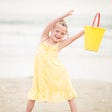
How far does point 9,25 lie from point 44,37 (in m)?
0.50

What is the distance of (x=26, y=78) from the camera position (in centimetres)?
276

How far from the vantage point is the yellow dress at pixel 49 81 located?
2.26m

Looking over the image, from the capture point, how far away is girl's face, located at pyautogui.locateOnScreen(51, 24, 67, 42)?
7.50ft

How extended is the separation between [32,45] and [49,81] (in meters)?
0.55

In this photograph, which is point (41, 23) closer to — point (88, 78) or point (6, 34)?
point (6, 34)

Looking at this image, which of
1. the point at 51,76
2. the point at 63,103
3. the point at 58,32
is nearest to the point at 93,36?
the point at 58,32

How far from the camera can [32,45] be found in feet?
9.06

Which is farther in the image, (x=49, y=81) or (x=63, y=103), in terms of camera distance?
(x=63, y=103)

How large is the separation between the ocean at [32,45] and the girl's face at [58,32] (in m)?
A: 0.45

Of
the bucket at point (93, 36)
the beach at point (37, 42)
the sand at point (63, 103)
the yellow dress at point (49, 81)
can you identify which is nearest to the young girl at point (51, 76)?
the yellow dress at point (49, 81)

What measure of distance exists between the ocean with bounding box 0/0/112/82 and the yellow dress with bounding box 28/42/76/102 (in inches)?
18.2

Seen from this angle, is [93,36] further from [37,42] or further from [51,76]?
[37,42]

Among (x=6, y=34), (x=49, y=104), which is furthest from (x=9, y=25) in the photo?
(x=49, y=104)

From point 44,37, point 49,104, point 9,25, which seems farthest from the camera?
point 9,25
